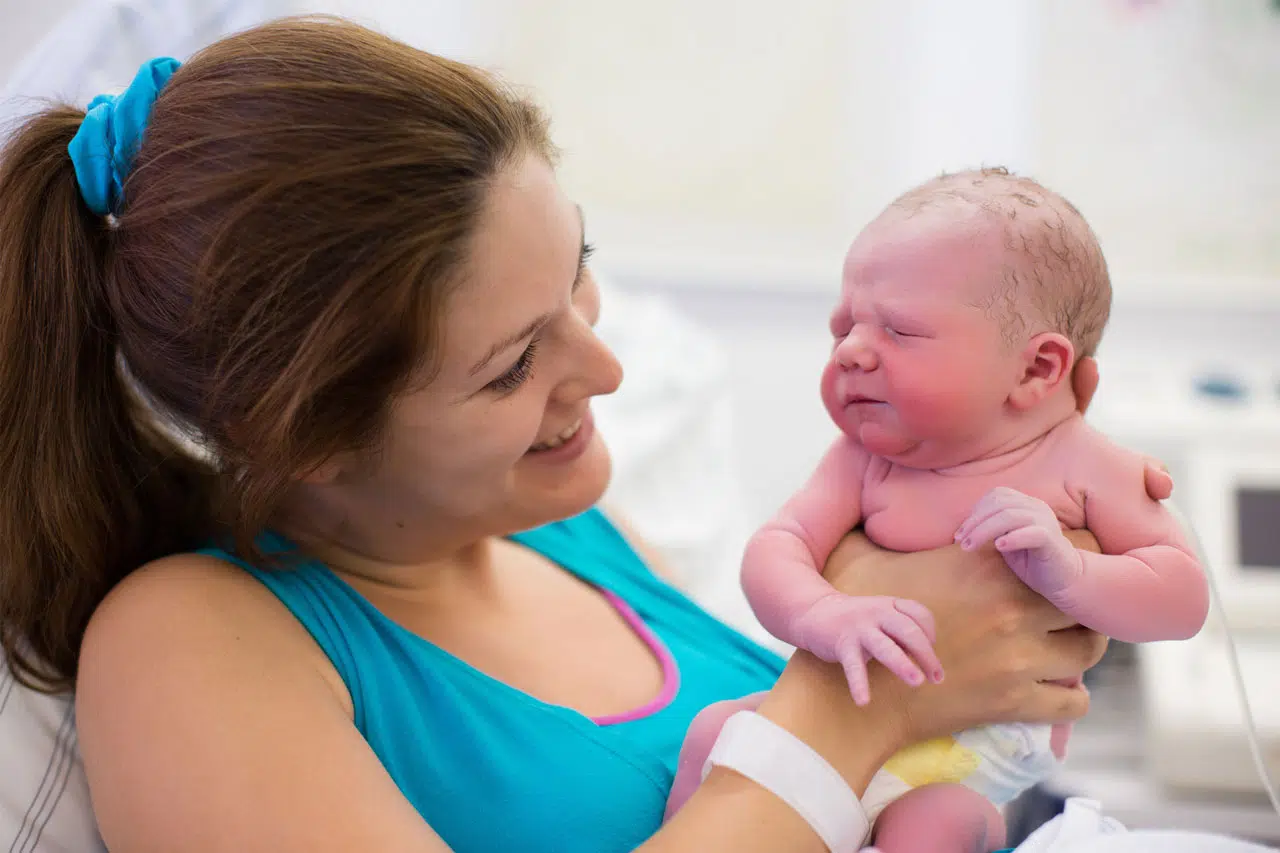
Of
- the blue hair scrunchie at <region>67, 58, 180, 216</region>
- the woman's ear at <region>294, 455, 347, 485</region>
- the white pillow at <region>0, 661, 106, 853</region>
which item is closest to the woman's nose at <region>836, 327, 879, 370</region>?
the woman's ear at <region>294, 455, 347, 485</region>

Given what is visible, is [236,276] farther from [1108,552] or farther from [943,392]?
Result: [1108,552]

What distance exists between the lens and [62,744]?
3.37 feet

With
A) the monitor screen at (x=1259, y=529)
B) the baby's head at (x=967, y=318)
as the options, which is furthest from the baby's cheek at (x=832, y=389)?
the monitor screen at (x=1259, y=529)

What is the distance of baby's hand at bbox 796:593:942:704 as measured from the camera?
82 centimetres

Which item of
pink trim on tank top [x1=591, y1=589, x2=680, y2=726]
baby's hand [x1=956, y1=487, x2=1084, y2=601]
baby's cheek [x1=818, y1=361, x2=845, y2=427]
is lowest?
pink trim on tank top [x1=591, y1=589, x2=680, y2=726]

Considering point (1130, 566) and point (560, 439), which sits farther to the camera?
point (560, 439)

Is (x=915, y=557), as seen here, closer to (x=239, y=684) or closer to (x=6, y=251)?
(x=239, y=684)

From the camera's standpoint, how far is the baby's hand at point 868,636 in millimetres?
822

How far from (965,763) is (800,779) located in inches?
6.2

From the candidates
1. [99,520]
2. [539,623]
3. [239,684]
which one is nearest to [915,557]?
[539,623]

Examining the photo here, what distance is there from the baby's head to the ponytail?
0.62 metres

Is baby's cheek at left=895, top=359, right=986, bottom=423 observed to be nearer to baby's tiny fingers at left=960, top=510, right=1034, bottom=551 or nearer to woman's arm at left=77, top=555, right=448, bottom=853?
baby's tiny fingers at left=960, top=510, right=1034, bottom=551

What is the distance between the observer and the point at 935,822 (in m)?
0.93

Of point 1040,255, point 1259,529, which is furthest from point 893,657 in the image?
point 1259,529
